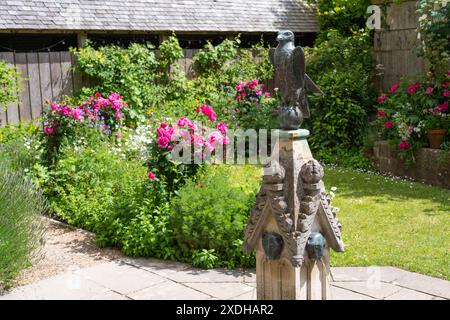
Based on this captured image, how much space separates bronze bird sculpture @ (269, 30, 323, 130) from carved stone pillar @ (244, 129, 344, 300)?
96 mm

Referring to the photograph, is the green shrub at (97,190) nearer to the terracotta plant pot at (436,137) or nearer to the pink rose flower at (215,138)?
the pink rose flower at (215,138)

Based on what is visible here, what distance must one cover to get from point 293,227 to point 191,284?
5.93ft

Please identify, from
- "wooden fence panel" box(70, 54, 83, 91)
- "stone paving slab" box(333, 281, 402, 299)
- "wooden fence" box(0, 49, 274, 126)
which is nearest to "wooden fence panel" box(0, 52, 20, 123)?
"wooden fence" box(0, 49, 274, 126)

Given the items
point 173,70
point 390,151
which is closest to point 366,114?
point 390,151

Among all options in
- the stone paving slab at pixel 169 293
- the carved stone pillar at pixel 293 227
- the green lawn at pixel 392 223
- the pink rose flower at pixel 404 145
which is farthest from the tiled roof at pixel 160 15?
the carved stone pillar at pixel 293 227

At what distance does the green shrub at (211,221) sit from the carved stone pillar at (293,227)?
171cm

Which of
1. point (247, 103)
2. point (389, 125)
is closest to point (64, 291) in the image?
point (389, 125)

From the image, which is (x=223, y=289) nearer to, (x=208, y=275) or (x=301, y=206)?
(x=208, y=275)

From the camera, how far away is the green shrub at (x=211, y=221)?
5.42m

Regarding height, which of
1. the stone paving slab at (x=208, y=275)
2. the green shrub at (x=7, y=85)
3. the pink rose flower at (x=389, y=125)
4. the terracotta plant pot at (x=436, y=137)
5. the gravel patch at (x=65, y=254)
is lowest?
the stone paving slab at (x=208, y=275)

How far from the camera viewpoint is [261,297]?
373 centimetres

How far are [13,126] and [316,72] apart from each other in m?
6.22

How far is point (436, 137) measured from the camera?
28.2ft

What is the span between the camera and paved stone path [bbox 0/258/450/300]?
4691mm
